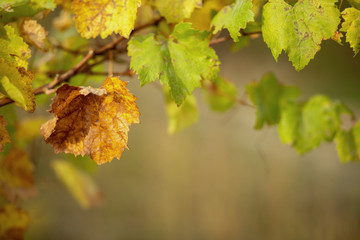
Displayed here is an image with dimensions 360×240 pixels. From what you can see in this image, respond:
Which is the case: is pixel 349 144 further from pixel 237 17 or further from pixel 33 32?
pixel 33 32

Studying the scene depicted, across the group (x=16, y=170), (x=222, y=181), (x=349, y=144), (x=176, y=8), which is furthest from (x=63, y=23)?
(x=222, y=181)

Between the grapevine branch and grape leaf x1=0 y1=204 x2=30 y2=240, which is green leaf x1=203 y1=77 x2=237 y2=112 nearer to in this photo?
the grapevine branch

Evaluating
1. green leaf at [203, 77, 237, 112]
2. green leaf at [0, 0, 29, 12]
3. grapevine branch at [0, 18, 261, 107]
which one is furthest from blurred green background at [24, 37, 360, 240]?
green leaf at [0, 0, 29, 12]

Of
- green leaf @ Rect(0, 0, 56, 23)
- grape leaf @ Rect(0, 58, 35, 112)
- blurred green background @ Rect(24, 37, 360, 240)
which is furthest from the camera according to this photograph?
blurred green background @ Rect(24, 37, 360, 240)

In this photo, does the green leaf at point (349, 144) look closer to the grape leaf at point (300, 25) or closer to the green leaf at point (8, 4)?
the grape leaf at point (300, 25)

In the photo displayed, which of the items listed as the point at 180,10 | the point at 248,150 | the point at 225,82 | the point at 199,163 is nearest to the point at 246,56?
the point at 248,150

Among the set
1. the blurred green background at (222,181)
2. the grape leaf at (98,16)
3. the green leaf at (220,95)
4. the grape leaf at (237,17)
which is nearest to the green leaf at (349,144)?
the green leaf at (220,95)
